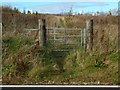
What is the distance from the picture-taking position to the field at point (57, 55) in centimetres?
455

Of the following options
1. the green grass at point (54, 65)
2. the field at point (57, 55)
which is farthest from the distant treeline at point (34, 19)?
the green grass at point (54, 65)

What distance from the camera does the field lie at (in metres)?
4.55

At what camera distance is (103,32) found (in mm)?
5078

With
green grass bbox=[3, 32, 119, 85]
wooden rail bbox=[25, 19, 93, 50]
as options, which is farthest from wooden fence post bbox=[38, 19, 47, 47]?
green grass bbox=[3, 32, 119, 85]

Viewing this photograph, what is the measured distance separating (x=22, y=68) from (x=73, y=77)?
2.62 feet

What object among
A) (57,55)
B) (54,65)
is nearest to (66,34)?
(57,55)

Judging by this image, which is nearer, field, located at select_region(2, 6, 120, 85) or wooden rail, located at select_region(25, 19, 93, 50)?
field, located at select_region(2, 6, 120, 85)

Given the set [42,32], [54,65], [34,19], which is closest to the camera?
[54,65]

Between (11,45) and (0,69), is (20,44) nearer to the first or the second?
(11,45)

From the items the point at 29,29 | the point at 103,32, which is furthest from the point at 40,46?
the point at 103,32

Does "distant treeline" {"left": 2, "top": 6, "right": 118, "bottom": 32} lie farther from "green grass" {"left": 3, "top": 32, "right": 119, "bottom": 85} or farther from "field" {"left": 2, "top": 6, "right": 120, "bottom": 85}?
"green grass" {"left": 3, "top": 32, "right": 119, "bottom": 85}

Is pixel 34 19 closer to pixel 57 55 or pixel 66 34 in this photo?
pixel 66 34

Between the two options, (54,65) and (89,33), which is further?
(89,33)

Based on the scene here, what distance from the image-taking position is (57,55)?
4.96m
